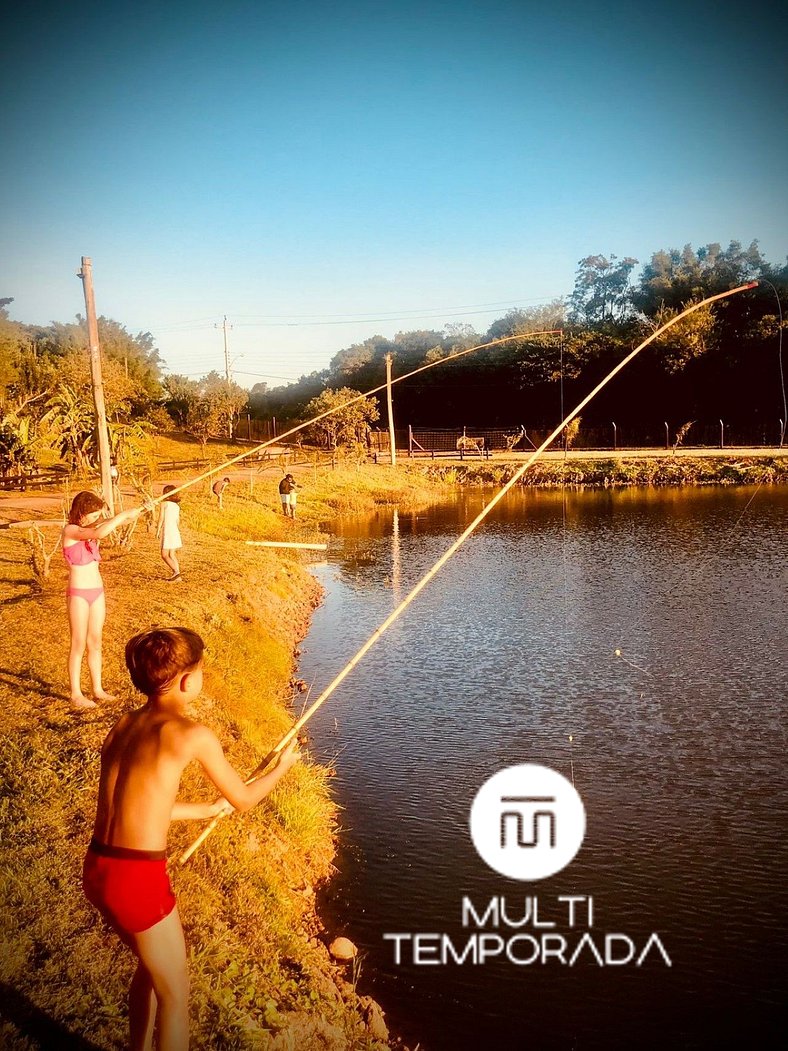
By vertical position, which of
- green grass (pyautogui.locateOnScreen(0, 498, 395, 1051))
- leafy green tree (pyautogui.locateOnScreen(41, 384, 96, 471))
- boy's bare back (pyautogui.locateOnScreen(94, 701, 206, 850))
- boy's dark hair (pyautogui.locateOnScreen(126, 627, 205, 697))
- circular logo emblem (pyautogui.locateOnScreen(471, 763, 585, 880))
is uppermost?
leafy green tree (pyautogui.locateOnScreen(41, 384, 96, 471))

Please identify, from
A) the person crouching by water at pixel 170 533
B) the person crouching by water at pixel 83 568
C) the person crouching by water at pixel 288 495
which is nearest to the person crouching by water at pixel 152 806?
the person crouching by water at pixel 83 568

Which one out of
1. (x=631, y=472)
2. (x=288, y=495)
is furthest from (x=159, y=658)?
(x=631, y=472)

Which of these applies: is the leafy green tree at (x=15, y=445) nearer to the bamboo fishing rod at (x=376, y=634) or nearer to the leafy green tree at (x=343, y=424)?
the leafy green tree at (x=343, y=424)

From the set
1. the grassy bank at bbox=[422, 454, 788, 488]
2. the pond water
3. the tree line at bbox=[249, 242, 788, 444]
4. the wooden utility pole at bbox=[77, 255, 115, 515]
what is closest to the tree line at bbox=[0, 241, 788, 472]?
the tree line at bbox=[249, 242, 788, 444]

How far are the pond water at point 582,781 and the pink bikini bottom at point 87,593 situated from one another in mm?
3707

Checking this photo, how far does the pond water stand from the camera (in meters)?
6.93

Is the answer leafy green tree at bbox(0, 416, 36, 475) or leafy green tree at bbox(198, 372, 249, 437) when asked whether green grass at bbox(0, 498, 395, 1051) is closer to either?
leafy green tree at bbox(0, 416, 36, 475)

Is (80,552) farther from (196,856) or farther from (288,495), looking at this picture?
(288,495)

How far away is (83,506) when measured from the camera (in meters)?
8.02

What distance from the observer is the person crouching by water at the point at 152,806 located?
Result: 337cm

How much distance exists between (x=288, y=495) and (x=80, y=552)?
2461 centimetres

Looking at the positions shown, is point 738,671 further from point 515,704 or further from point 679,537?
point 679,537

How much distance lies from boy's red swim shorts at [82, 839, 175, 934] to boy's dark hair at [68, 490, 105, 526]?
509 centimetres

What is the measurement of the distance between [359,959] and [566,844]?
297 cm
